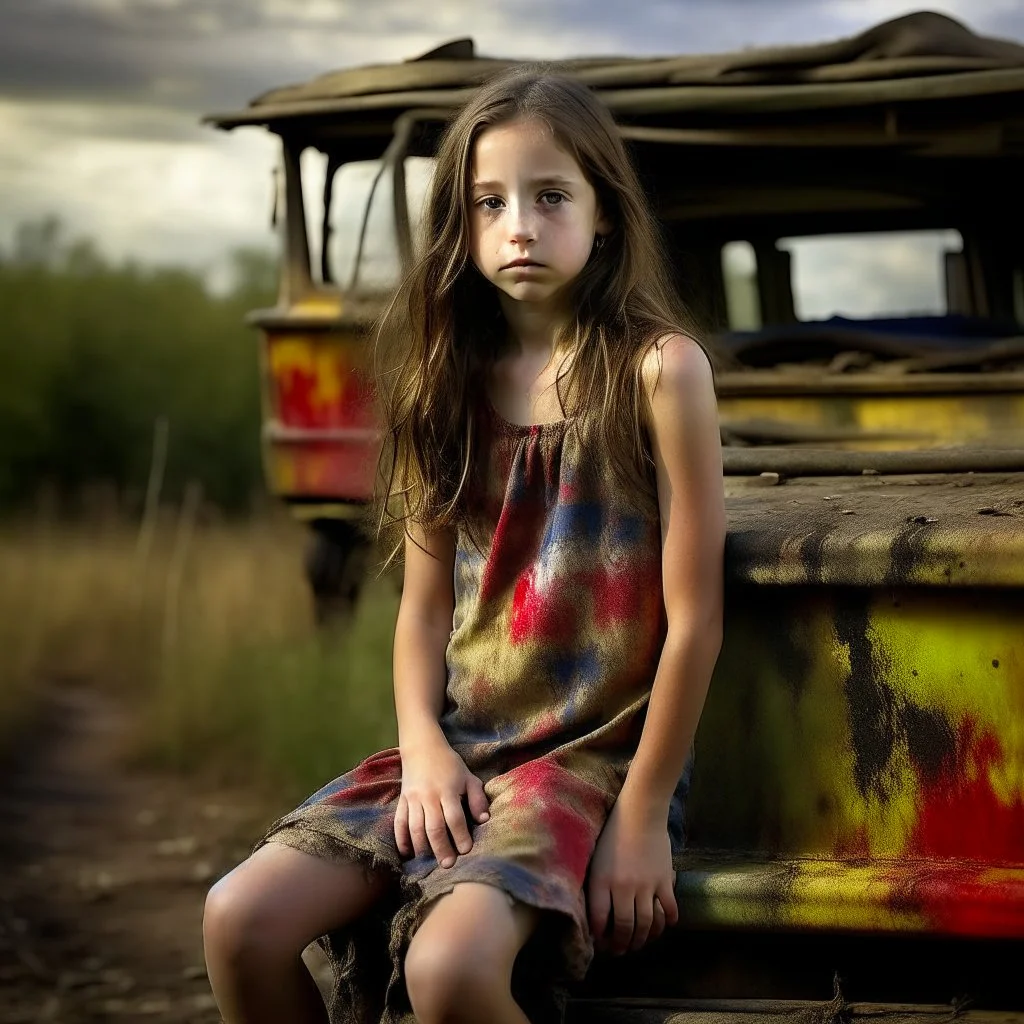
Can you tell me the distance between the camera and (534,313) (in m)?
1.92

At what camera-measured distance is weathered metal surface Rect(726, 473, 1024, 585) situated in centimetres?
154

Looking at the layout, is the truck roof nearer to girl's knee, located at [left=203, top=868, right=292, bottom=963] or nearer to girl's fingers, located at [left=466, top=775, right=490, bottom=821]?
girl's fingers, located at [left=466, top=775, right=490, bottom=821]

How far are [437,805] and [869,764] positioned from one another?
49 centimetres

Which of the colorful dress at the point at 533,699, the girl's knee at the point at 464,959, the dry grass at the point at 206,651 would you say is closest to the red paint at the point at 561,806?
the colorful dress at the point at 533,699

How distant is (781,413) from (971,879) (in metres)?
1.32

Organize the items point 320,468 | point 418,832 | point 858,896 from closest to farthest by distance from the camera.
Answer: point 858,896
point 418,832
point 320,468

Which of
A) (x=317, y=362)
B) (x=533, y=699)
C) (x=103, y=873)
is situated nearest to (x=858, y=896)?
(x=533, y=699)

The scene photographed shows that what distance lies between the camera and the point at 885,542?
5.20ft

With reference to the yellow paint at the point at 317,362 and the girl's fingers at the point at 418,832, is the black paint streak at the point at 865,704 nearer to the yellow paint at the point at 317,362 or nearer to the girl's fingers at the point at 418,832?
the girl's fingers at the point at 418,832

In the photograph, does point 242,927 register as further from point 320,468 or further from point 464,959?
point 320,468

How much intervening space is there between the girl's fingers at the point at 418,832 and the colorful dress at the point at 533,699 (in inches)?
0.6

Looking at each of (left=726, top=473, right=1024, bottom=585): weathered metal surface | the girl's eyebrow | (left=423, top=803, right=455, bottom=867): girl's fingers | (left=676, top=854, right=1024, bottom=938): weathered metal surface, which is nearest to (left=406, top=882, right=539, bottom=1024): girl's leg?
(left=423, top=803, right=455, bottom=867): girl's fingers

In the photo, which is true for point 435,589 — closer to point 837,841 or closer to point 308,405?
point 837,841

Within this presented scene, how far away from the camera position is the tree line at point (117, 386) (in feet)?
41.4
